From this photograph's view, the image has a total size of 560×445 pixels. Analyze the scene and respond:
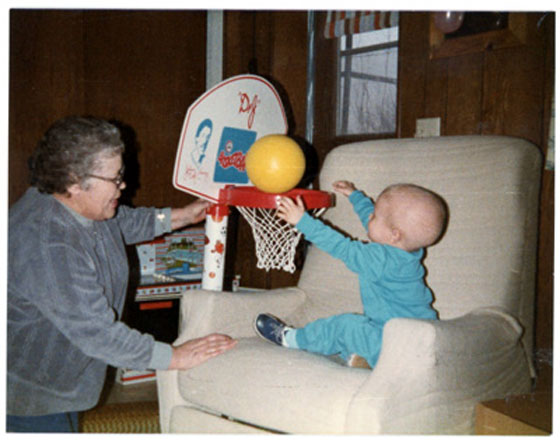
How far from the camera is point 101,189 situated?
60.9 inches

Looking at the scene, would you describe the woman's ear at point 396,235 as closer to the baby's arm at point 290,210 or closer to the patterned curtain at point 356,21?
the baby's arm at point 290,210

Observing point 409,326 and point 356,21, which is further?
point 356,21

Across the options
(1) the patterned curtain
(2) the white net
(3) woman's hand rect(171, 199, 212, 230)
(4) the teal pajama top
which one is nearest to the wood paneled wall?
(1) the patterned curtain

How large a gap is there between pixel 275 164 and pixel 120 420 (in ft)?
4.19

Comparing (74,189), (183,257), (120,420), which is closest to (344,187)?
(74,189)

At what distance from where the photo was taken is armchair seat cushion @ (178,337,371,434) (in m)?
1.27

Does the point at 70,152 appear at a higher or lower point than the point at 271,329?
higher

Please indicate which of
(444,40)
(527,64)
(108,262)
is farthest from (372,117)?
(108,262)

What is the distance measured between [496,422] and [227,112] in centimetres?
125

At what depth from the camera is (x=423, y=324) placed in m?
1.27

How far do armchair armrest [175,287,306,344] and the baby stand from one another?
0.31 ft

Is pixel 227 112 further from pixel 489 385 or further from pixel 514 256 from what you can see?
pixel 489 385

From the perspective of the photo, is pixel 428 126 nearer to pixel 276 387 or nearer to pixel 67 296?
pixel 276 387

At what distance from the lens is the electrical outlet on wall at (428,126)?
7.46ft
